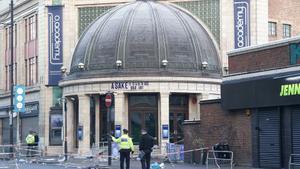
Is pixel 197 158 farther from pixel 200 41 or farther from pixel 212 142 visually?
pixel 200 41

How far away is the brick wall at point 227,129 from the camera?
99.7 ft

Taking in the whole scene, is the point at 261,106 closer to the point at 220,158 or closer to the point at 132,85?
the point at 220,158

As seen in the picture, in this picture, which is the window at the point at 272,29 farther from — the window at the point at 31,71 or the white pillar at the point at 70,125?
the window at the point at 31,71

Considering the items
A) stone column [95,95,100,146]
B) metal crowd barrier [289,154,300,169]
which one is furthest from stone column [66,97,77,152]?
metal crowd barrier [289,154,300,169]

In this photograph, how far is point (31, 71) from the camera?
61.8 m

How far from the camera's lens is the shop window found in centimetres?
5581

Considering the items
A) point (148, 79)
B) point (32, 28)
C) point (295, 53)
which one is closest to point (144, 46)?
point (148, 79)

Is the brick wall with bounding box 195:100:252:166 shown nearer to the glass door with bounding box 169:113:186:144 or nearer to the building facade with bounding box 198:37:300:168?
the building facade with bounding box 198:37:300:168

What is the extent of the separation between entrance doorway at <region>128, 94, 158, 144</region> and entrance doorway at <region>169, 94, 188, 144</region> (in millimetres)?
1122

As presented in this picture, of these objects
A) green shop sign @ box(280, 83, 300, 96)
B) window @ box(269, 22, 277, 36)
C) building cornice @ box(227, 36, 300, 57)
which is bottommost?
green shop sign @ box(280, 83, 300, 96)

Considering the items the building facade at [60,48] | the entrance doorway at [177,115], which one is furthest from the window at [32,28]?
the entrance doorway at [177,115]

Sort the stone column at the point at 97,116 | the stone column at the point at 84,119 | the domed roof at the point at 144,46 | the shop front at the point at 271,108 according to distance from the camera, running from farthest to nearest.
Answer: the stone column at the point at 97,116 < the stone column at the point at 84,119 < the domed roof at the point at 144,46 < the shop front at the point at 271,108

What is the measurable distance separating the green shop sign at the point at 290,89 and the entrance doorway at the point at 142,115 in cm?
2075

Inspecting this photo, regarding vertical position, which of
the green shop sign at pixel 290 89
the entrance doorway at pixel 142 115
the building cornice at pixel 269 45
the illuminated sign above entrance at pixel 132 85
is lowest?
the entrance doorway at pixel 142 115
